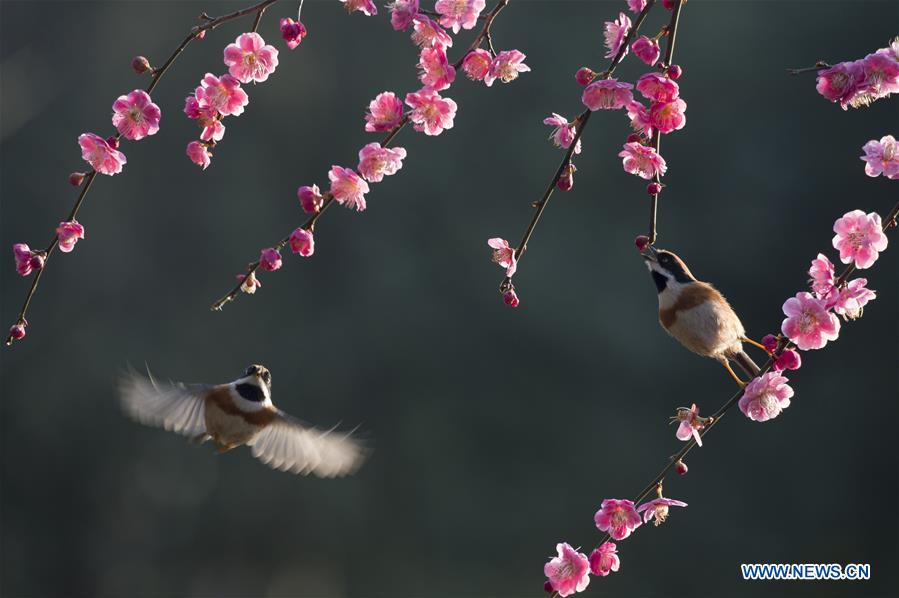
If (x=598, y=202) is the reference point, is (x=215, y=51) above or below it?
below

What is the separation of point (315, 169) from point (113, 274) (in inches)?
54.6

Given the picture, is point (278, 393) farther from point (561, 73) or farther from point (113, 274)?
point (561, 73)

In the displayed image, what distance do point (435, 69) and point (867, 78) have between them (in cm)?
58

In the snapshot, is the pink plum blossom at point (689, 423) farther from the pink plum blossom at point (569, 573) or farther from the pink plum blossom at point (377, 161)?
the pink plum blossom at point (377, 161)

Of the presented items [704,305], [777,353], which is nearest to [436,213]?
[704,305]

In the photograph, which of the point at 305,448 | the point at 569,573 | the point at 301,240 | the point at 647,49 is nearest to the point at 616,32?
the point at 647,49

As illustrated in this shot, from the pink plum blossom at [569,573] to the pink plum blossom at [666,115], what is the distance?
638 mm

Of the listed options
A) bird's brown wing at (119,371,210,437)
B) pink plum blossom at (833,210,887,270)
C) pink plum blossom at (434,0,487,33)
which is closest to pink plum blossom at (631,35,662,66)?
pink plum blossom at (434,0,487,33)

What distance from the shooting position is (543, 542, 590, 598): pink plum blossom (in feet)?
4.67

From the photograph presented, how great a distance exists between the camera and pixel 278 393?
5.38 meters

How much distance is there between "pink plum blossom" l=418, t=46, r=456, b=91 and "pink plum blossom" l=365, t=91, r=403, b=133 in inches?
2.2

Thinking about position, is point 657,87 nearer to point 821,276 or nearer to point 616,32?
point 616,32

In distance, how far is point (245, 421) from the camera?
196cm

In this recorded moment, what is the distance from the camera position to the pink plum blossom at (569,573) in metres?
1.42
